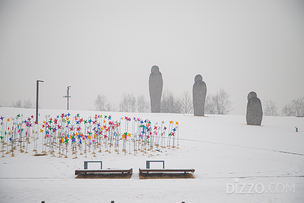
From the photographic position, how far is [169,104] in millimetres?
32562

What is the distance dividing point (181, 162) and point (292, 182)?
3.11m

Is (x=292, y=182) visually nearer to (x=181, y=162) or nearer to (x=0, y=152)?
(x=181, y=162)

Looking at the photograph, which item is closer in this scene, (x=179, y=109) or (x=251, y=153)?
(x=251, y=153)

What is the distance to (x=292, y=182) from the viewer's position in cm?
529

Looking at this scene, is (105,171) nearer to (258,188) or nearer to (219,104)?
(258,188)

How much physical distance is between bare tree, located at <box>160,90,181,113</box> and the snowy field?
21647 millimetres

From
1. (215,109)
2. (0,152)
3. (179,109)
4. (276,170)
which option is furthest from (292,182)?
(215,109)

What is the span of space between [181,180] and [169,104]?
89.5 feet

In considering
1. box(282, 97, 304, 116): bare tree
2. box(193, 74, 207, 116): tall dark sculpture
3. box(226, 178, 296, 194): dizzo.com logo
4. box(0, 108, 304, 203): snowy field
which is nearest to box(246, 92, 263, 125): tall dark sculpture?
box(193, 74, 207, 116): tall dark sculpture

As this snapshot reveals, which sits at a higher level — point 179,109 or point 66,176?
point 179,109

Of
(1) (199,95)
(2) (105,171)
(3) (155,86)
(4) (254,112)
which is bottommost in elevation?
(2) (105,171)

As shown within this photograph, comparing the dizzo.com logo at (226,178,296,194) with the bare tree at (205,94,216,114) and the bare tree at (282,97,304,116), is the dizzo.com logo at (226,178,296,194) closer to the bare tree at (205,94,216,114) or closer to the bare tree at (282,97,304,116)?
the bare tree at (205,94,216,114)

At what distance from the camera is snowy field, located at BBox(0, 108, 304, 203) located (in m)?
4.26

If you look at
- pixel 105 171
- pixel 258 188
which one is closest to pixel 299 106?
pixel 258 188
